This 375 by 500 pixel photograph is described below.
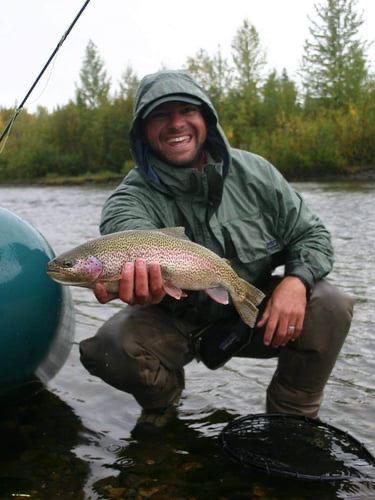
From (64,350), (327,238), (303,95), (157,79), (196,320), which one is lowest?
(64,350)

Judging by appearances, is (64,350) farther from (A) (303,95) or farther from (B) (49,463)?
(A) (303,95)

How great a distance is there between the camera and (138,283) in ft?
8.82

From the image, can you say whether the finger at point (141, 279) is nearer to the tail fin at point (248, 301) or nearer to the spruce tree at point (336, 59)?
the tail fin at point (248, 301)

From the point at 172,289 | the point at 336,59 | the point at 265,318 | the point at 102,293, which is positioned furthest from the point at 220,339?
the point at 336,59

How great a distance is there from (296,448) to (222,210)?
1.28 metres

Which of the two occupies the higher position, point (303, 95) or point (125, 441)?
point (303, 95)

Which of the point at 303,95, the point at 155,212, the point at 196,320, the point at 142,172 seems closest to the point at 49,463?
the point at 196,320

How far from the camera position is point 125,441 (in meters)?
3.18

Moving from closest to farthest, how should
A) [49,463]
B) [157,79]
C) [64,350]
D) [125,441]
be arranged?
[49,463]
[125,441]
[157,79]
[64,350]

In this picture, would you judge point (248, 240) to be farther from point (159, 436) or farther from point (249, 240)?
point (159, 436)

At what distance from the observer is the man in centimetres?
316

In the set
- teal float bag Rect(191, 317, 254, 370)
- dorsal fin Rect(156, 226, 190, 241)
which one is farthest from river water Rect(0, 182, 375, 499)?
dorsal fin Rect(156, 226, 190, 241)

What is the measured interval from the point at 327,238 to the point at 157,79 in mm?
1302

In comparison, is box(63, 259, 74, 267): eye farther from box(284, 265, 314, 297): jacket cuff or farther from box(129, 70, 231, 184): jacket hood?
box(284, 265, 314, 297): jacket cuff
